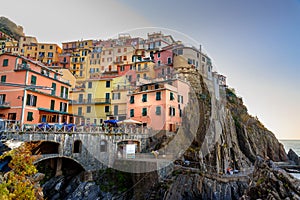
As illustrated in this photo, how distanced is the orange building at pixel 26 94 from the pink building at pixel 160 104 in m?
10.5

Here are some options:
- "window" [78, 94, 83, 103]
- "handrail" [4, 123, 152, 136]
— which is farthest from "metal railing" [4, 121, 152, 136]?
"window" [78, 94, 83, 103]

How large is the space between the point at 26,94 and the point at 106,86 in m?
14.2

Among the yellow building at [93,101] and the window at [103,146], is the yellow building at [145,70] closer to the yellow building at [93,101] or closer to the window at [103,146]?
the yellow building at [93,101]

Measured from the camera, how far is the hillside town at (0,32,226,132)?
2386cm

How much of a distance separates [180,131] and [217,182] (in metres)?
9.34

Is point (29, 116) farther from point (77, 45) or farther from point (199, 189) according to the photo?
point (77, 45)

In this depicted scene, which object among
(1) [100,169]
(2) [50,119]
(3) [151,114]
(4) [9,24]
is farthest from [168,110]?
(4) [9,24]

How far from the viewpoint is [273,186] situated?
10180 mm

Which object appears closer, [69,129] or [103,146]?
[69,129]

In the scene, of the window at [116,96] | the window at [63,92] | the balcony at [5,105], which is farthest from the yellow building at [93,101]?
the balcony at [5,105]

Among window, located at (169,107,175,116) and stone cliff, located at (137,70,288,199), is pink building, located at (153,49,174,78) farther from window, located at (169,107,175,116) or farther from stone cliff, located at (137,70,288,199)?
window, located at (169,107,175,116)

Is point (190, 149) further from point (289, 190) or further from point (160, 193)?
point (289, 190)

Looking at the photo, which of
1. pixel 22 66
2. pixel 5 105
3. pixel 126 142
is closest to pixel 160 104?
pixel 126 142

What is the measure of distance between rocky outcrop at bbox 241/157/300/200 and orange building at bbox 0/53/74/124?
1917 cm
